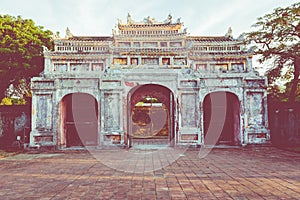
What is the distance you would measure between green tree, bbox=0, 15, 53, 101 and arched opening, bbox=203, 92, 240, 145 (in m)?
11.3

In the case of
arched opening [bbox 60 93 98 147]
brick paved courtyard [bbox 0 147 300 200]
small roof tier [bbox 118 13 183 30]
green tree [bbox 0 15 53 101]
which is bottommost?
brick paved courtyard [bbox 0 147 300 200]

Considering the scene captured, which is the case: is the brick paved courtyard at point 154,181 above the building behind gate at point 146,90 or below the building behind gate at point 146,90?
below

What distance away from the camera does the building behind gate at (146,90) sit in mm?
14250

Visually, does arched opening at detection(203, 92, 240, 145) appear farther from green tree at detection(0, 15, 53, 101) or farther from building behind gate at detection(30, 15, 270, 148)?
green tree at detection(0, 15, 53, 101)

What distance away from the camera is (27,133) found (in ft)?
51.8

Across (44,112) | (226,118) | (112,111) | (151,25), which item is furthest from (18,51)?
(226,118)

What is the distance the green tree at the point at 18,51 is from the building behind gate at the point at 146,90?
1.74 meters

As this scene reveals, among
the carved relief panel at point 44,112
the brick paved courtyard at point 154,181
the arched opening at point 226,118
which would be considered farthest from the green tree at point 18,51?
the arched opening at point 226,118

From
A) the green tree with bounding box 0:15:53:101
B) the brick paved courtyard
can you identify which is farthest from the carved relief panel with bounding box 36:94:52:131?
the brick paved courtyard

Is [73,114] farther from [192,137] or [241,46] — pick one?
[241,46]

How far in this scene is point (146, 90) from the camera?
55.8 ft

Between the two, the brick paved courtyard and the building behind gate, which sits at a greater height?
the building behind gate

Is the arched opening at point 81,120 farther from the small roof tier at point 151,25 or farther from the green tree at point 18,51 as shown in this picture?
the small roof tier at point 151,25

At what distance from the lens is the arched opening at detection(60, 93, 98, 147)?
1587cm
